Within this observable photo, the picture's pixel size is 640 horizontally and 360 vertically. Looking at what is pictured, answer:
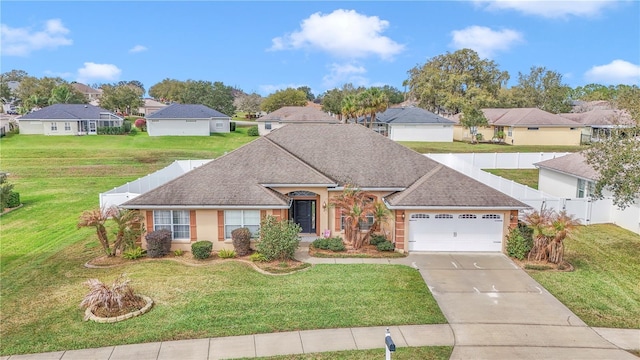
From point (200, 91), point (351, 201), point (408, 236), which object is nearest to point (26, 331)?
point (351, 201)

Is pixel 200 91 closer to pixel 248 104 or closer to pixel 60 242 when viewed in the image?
pixel 248 104

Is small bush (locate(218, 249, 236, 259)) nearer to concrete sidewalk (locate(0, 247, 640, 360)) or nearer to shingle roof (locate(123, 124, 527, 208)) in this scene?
shingle roof (locate(123, 124, 527, 208))

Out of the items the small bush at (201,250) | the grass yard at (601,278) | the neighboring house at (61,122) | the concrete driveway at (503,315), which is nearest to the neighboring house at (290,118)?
the neighboring house at (61,122)

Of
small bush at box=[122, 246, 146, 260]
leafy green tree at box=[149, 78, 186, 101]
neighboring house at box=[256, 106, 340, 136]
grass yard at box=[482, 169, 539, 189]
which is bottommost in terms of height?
Result: small bush at box=[122, 246, 146, 260]

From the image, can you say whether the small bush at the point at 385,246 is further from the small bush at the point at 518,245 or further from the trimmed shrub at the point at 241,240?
the trimmed shrub at the point at 241,240

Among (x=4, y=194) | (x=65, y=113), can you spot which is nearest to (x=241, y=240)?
(x=4, y=194)

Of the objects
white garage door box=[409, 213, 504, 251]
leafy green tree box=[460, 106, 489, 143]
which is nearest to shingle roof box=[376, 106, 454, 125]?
leafy green tree box=[460, 106, 489, 143]

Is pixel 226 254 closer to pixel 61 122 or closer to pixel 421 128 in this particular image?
pixel 421 128
